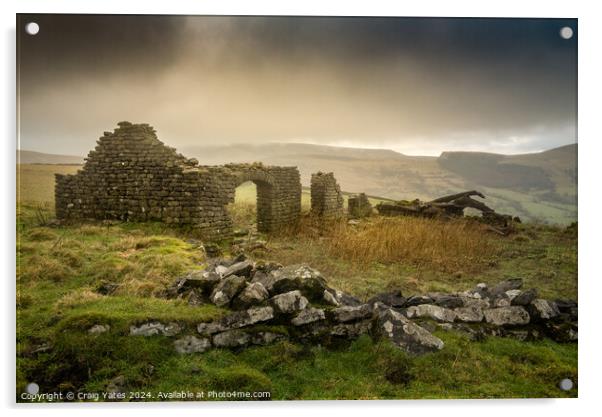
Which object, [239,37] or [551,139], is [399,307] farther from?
[239,37]

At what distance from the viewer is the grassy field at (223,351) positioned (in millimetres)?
4820

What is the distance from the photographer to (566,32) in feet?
19.8

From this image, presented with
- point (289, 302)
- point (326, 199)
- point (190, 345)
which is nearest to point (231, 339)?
point (190, 345)

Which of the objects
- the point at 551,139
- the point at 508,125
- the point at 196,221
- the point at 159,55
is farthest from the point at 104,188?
the point at 551,139

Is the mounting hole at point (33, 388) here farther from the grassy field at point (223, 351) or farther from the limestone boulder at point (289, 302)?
the limestone boulder at point (289, 302)

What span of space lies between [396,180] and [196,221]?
3.94m

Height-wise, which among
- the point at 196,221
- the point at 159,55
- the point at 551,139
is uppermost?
the point at 159,55

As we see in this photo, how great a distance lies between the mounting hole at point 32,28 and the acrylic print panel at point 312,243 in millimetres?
58

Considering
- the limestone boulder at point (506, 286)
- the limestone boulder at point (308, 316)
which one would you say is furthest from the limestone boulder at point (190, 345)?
the limestone boulder at point (506, 286)

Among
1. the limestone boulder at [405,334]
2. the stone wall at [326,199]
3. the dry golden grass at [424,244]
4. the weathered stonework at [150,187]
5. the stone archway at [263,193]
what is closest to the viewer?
the limestone boulder at [405,334]

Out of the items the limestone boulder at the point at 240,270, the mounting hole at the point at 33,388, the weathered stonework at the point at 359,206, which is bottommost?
the mounting hole at the point at 33,388

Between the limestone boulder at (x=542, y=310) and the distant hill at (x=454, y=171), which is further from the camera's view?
the distant hill at (x=454, y=171)

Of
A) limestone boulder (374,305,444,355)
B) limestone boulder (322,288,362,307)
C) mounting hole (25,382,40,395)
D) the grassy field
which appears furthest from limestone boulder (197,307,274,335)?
mounting hole (25,382,40,395)

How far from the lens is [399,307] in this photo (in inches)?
228
